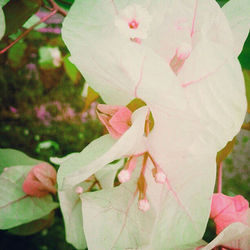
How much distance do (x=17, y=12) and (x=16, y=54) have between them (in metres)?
0.31

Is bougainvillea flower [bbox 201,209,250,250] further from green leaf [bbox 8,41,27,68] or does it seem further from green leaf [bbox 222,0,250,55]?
green leaf [bbox 8,41,27,68]

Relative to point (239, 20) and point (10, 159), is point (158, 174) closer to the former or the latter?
point (239, 20)

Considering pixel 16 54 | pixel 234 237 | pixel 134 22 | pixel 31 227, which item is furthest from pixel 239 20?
pixel 16 54

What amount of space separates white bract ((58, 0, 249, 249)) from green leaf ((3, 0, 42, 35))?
17 cm

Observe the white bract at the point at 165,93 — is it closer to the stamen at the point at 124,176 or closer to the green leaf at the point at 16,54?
the stamen at the point at 124,176

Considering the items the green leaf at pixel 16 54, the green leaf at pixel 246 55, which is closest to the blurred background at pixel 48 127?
the green leaf at pixel 16 54

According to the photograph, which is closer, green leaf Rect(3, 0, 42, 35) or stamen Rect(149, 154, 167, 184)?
stamen Rect(149, 154, 167, 184)

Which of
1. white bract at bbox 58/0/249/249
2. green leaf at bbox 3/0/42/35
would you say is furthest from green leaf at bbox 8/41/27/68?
white bract at bbox 58/0/249/249

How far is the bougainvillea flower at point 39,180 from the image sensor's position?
0.47m

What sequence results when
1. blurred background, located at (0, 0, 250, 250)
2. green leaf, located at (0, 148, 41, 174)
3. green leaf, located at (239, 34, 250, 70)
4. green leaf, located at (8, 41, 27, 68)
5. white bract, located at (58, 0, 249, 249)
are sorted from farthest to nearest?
blurred background, located at (0, 0, 250, 250), green leaf, located at (8, 41, 27, 68), green leaf, located at (0, 148, 41, 174), green leaf, located at (239, 34, 250, 70), white bract, located at (58, 0, 249, 249)

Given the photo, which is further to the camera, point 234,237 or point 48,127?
point 48,127

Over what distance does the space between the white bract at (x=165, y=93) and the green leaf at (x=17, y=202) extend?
7.2 inches

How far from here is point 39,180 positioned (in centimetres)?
47

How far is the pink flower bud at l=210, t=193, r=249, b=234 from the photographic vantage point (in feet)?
1.11
